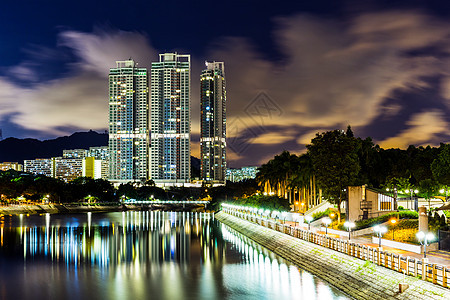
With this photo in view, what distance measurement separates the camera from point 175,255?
160ft

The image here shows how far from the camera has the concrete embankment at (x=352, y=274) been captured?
62.7 feet

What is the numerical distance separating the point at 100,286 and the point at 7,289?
5964mm

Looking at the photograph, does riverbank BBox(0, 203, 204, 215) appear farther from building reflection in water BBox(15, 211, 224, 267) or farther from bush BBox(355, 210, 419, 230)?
bush BBox(355, 210, 419, 230)

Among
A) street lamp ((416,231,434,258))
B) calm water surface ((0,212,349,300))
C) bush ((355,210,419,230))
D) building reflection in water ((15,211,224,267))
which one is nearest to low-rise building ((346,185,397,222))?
bush ((355,210,419,230))

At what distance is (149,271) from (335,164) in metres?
23.5

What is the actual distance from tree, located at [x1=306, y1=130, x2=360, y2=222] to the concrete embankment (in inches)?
386

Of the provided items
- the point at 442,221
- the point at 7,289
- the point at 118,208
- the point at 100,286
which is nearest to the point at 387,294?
the point at 442,221

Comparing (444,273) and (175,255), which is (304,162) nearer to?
(175,255)

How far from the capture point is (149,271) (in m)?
38.2

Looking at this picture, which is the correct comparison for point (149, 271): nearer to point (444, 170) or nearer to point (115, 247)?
point (115, 247)

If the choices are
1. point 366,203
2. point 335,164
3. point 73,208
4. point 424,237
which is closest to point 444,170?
point 366,203

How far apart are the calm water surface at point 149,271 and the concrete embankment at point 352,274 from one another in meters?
0.69

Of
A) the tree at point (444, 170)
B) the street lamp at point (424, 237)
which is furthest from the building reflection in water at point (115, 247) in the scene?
the street lamp at point (424, 237)

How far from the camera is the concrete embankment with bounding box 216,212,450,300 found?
19109 mm
